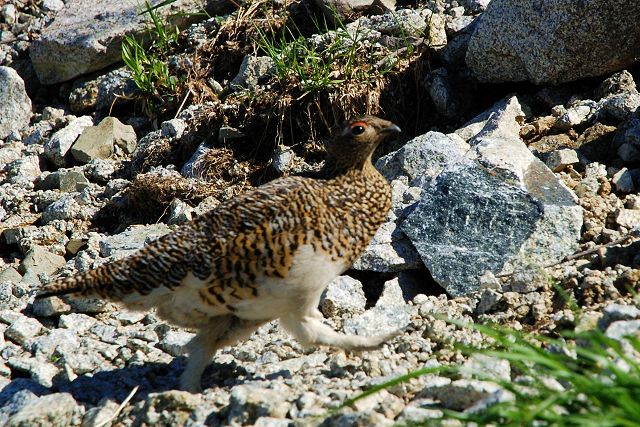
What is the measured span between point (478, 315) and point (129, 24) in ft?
20.4

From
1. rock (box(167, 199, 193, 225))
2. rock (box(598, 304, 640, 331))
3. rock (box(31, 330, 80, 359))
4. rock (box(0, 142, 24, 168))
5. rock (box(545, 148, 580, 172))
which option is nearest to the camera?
rock (box(598, 304, 640, 331))

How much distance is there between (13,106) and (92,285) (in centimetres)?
595

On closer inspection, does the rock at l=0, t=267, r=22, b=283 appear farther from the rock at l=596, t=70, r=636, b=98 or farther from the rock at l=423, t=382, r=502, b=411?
the rock at l=596, t=70, r=636, b=98

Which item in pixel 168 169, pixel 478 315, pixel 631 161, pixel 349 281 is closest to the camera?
pixel 478 315

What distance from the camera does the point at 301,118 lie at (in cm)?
882

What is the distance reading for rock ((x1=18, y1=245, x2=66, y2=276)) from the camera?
7879mm

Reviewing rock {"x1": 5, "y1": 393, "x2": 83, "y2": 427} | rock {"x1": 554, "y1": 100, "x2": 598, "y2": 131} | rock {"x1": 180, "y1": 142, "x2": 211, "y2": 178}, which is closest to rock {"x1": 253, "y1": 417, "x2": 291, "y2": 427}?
rock {"x1": 5, "y1": 393, "x2": 83, "y2": 427}

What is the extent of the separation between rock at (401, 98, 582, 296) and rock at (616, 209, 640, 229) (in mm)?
292

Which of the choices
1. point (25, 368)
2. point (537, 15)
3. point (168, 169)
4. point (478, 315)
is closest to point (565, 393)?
point (478, 315)

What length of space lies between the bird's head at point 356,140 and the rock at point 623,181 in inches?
81.5

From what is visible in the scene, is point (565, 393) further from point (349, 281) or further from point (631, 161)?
point (631, 161)

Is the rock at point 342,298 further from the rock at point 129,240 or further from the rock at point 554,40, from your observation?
the rock at point 554,40

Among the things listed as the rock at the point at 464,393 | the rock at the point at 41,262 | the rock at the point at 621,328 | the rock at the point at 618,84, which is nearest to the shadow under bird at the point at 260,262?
the rock at the point at 464,393

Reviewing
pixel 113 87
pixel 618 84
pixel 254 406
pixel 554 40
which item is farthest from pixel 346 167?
pixel 113 87
